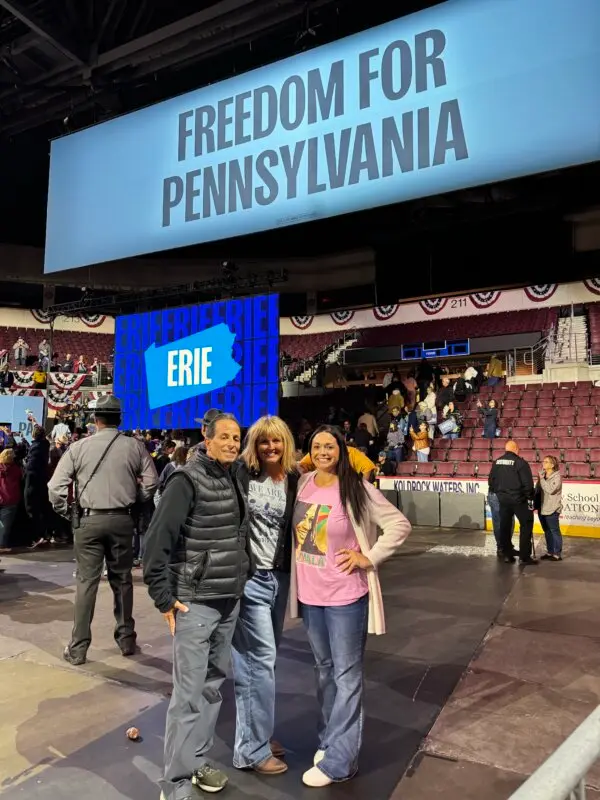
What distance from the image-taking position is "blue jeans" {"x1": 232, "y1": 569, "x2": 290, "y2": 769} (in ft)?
8.93

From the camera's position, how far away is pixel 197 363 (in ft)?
28.2

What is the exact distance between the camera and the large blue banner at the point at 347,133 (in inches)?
227

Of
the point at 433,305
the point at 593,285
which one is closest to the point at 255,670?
the point at 593,285

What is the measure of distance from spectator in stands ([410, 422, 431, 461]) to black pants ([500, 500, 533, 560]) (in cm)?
614

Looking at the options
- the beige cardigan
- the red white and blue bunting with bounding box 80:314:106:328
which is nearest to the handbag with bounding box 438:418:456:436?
the beige cardigan

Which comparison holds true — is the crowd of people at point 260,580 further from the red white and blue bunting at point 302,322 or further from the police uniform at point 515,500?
the red white and blue bunting at point 302,322

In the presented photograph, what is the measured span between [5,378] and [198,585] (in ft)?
62.2

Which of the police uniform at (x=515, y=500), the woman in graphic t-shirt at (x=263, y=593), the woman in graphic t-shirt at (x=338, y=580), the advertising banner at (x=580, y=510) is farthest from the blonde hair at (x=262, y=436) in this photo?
the advertising banner at (x=580, y=510)

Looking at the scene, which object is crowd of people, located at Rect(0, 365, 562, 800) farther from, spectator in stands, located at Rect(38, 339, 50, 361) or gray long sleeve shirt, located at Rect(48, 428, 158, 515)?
spectator in stands, located at Rect(38, 339, 50, 361)

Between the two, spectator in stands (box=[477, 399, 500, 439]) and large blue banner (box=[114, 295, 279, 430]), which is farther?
spectator in stands (box=[477, 399, 500, 439])

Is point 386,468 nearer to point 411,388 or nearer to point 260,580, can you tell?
point 411,388

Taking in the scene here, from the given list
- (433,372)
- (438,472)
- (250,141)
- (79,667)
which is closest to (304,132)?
(250,141)

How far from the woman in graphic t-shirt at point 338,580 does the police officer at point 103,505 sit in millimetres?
1914

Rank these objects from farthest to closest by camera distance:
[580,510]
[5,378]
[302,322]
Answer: [302,322] < [5,378] < [580,510]
